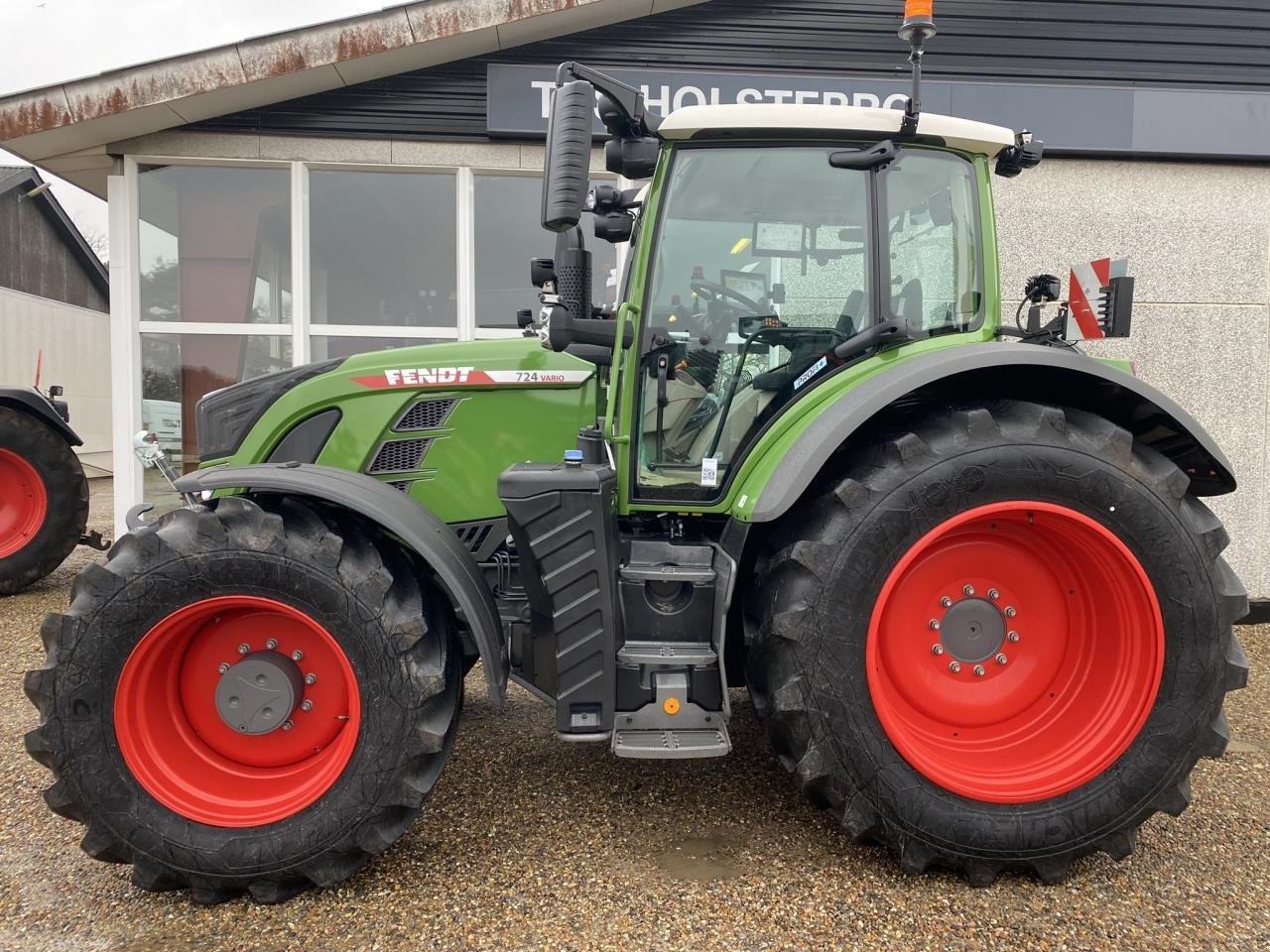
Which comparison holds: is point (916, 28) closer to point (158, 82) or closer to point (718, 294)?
point (718, 294)

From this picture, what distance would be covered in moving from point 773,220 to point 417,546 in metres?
1.46

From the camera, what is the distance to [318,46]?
502 centimetres

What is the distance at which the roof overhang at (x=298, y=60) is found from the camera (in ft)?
16.5

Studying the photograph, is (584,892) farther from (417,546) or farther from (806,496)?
(806,496)

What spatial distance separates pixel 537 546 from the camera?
7.49 ft

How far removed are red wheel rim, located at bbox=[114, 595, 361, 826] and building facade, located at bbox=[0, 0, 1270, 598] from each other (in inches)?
146

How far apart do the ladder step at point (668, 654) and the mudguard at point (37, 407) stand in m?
5.06

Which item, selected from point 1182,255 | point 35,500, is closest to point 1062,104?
point 1182,255

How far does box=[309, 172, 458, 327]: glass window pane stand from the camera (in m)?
5.82

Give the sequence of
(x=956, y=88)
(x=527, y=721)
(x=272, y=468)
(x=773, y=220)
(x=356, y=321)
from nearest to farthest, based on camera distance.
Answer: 1. (x=272, y=468)
2. (x=773, y=220)
3. (x=527, y=721)
4. (x=956, y=88)
5. (x=356, y=321)

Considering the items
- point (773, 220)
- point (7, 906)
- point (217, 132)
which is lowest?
point (7, 906)

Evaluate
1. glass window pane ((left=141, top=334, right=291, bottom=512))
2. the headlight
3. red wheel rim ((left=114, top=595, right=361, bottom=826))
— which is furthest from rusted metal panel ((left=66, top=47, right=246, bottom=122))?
red wheel rim ((left=114, top=595, right=361, bottom=826))

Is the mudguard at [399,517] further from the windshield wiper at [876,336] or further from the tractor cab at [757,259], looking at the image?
the windshield wiper at [876,336]

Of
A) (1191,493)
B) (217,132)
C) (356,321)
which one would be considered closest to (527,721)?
(1191,493)
